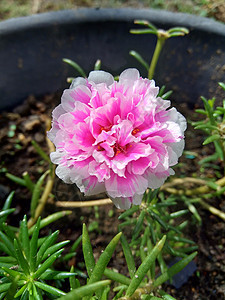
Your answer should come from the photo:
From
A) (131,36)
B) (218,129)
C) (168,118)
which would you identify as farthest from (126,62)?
(168,118)

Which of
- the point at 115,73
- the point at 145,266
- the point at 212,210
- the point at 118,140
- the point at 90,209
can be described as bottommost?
the point at 90,209

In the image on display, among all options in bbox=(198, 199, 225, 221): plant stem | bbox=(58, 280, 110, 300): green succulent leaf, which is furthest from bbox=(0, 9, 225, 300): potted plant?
bbox=(58, 280, 110, 300): green succulent leaf

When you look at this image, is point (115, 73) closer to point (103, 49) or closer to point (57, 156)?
point (103, 49)

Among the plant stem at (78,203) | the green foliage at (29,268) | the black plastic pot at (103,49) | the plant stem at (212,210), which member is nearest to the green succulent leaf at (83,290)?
the green foliage at (29,268)

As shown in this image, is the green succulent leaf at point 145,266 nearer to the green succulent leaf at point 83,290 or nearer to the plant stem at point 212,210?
the green succulent leaf at point 83,290

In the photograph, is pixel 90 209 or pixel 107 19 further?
pixel 107 19

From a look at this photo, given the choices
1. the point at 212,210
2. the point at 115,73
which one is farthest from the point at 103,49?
the point at 212,210

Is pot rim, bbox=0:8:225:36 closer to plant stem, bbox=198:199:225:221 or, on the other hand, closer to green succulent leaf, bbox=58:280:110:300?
plant stem, bbox=198:199:225:221

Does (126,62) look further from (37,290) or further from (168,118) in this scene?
(37,290)
